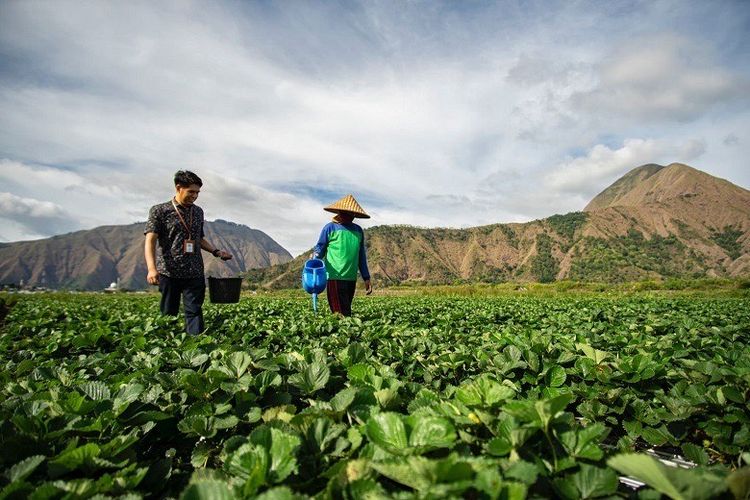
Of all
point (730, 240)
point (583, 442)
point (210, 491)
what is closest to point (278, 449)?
point (210, 491)

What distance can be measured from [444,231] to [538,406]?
143 metres

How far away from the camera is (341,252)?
6.27 metres

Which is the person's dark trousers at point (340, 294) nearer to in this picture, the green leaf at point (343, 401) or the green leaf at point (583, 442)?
the green leaf at point (343, 401)

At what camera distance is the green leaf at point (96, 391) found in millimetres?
1449

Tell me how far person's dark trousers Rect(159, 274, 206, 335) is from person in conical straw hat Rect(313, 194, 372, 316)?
2.05 metres

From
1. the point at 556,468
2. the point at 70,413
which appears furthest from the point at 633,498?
the point at 70,413

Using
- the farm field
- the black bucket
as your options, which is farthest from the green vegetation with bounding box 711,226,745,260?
the farm field

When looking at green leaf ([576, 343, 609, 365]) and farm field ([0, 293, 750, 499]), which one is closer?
farm field ([0, 293, 750, 499])

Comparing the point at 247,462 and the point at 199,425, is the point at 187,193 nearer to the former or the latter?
the point at 199,425

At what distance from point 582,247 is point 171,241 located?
5138 inches

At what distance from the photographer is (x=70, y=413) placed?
1.27 meters

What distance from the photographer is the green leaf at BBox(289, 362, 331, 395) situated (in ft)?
5.12

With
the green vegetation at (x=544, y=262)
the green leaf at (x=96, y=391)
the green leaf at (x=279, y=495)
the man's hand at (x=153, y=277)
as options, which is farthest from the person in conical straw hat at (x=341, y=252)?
the green vegetation at (x=544, y=262)

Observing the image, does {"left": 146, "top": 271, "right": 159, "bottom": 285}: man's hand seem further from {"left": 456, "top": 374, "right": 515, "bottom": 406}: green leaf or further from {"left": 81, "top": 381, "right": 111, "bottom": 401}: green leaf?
{"left": 456, "top": 374, "right": 515, "bottom": 406}: green leaf
